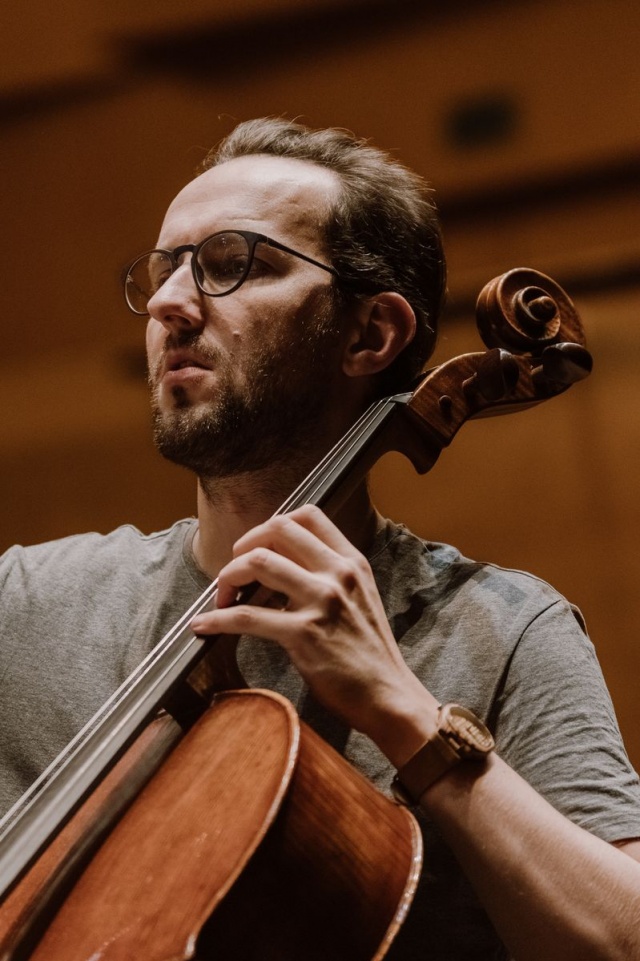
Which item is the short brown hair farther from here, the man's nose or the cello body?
the cello body

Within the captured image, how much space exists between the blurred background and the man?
616mm

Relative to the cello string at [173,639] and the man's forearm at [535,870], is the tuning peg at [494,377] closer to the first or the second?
the cello string at [173,639]

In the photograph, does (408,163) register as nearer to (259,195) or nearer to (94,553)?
(259,195)

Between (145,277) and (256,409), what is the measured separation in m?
0.40

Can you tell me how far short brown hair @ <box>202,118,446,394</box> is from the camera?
133 cm

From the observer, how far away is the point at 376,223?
1.39 metres

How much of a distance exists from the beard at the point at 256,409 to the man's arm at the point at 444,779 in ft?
1.09

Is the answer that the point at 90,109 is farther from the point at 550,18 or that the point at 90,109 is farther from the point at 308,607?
the point at 308,607

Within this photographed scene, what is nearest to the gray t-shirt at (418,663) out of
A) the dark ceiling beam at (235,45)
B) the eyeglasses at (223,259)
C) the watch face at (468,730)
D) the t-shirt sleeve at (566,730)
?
the t-shirt sleeve at (566,730)

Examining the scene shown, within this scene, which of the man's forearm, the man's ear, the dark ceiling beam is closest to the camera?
the man's forearm

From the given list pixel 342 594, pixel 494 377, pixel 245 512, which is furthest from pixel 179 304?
pixel 342 594

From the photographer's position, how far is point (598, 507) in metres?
1.96

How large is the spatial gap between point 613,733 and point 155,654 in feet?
1.59

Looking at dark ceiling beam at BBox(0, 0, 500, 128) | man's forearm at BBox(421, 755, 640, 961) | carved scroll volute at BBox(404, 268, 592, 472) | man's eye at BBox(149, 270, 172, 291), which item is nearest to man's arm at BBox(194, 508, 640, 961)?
man's forearm at BBox(421, 755, 640, 961)
